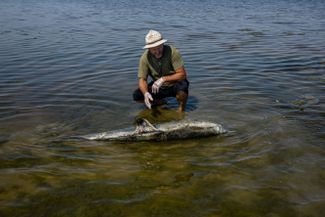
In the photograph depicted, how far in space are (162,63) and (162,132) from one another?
2.06m

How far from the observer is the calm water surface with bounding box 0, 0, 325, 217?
423cm

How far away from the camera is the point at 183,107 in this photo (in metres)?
7.69

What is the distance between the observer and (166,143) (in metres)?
5.93

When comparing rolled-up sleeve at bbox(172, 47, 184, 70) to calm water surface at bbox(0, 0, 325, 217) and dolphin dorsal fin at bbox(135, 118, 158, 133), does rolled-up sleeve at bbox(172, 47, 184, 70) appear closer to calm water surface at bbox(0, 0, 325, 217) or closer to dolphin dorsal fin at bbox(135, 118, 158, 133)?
calm water surface at bbox(0, 0, 325, 217)

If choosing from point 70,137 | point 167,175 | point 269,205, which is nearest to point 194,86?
point 70,137

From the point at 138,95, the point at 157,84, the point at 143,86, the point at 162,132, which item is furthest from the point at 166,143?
the point at 138,95

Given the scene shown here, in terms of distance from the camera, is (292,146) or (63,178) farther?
(292,146)

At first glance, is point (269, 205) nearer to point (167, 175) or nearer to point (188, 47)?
point (167, 175)

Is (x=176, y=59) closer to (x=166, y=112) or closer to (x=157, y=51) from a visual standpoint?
(x=157, y=51)

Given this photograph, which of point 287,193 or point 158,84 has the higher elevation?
point 158,84

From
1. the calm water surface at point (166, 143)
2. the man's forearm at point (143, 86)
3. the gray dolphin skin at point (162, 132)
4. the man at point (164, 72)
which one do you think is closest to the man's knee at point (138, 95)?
the man at point (164, 72)

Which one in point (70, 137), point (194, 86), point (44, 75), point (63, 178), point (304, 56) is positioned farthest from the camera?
point (304, 56)

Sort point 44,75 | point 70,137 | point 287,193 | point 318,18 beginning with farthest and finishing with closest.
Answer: point 318,18, point 44,75, point 70,137, point 287,193

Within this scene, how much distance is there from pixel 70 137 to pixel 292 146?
3718 mm
